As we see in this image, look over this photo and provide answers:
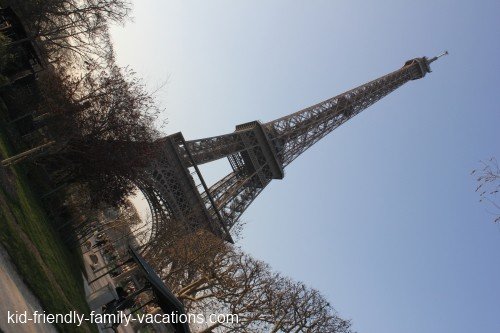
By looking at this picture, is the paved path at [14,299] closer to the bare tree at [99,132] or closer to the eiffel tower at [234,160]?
the bare tree at [99,132]

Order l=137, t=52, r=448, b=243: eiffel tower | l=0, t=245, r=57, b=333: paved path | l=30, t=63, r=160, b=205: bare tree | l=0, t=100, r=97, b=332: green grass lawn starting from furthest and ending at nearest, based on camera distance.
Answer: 1. l=137, t=52, r=448, b=243: eiffel tower
2. l=30, t=63, r=160, b=205: bare tree
3. l=0, t=100, r=97, b=332: green grass lawn
4. l=0, t=245, r=57, b=333: paved path

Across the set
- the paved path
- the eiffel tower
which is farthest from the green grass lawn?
the eiffel tower

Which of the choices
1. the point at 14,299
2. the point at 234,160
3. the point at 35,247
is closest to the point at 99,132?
the point at 35,247

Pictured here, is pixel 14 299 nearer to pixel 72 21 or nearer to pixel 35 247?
pixel 35 247

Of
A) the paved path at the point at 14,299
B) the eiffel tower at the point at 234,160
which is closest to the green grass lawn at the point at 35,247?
the paved path at the point at 14,299

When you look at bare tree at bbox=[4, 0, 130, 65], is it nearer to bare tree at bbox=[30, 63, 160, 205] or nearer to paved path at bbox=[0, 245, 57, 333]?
bare tree at bbox=[30, 63, 160, 205]

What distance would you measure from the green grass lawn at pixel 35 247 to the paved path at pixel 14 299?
0.30 metres

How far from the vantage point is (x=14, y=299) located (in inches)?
495

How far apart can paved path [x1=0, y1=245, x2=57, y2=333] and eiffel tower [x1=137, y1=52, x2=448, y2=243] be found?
16168 millimetres

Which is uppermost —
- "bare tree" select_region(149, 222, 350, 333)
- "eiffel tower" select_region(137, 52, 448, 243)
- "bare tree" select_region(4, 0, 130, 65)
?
"bare tree" select_region(4, 0, 130, 65)

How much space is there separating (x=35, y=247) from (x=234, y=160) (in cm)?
3423

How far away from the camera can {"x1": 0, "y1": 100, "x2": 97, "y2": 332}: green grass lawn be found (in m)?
14.5

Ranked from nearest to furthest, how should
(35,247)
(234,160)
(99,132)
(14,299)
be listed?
(14,299) < (35,247) < (99,132) < (234,160)

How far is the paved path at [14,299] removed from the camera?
11.4m
